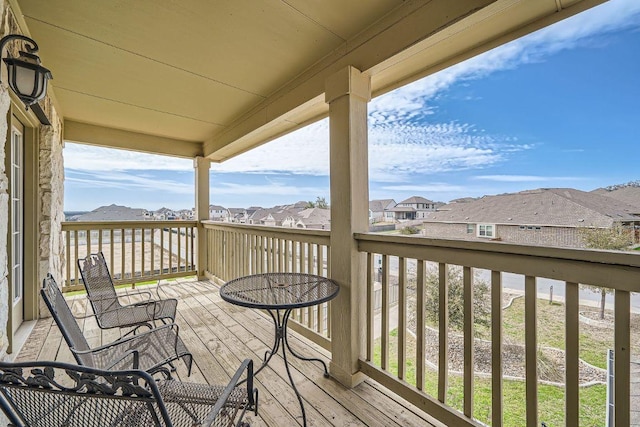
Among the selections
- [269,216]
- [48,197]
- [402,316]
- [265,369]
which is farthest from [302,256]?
[48,197]

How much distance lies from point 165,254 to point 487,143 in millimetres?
4970

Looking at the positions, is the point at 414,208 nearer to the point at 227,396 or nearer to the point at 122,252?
the point at 227,396

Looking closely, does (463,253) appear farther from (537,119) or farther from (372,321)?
(372,321)

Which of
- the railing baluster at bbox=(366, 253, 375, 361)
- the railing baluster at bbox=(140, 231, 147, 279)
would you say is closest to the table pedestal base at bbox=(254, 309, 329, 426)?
the railing baluster at bbox=(366, 253, 375, 361)

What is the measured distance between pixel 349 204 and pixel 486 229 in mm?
892

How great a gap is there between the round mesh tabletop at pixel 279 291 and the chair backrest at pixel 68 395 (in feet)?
2.76

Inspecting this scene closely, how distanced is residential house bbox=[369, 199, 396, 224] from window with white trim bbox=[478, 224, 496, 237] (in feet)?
1.97

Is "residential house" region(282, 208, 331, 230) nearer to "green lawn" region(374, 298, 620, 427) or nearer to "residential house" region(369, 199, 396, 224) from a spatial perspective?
"residential house" region(369, 199, 396, 224)

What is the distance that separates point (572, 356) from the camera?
1216 millimetres

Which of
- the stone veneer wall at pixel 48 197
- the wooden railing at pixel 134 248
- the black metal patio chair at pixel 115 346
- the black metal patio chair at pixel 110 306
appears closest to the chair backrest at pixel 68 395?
the black metal patio chair at pixel 115 346

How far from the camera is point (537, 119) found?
1328 mm

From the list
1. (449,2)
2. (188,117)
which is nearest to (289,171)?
(188,117)

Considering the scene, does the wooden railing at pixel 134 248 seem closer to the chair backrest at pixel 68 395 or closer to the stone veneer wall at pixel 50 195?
the stone veneer wall at pixel 50 195

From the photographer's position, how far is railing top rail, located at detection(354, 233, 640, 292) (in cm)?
106
